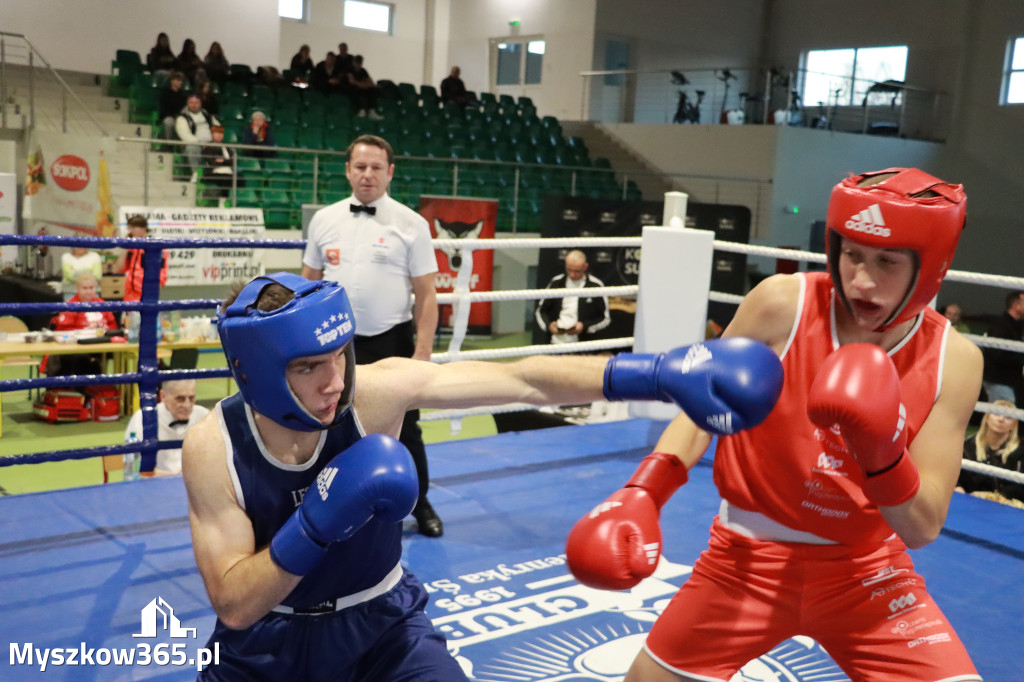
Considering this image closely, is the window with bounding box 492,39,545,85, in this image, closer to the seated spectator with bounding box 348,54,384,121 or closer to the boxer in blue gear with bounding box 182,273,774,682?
the seated spectator with bounding box 348,54,384,121

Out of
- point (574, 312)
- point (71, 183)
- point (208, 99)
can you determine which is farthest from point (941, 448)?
point (208, 99)

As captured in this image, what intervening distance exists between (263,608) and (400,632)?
30 cm

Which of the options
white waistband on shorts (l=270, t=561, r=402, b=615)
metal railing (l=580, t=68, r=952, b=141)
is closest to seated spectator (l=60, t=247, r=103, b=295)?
white waistband on shorts (l=270, t=561, r=402, b=615)

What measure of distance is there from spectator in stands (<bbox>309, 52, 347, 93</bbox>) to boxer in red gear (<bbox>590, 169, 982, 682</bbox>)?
11959mm

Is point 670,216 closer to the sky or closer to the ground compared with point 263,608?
closer to the sky

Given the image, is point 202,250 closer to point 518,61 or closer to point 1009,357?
point 1009,357

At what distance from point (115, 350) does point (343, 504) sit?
5201 mm

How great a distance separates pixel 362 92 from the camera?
12992 mm

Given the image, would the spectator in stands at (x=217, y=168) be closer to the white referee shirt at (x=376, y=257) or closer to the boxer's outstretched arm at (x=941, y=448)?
the white referee shirt at (x=376, y=257)

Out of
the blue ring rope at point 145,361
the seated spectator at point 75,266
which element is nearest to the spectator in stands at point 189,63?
the seated spectator at point 75,266

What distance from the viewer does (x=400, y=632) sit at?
166cm

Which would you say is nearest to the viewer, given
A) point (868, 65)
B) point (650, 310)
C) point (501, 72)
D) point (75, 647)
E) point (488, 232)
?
point (75, 647)

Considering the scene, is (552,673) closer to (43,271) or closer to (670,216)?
(670,216)

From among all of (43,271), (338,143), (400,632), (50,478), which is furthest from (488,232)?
(400,632)
